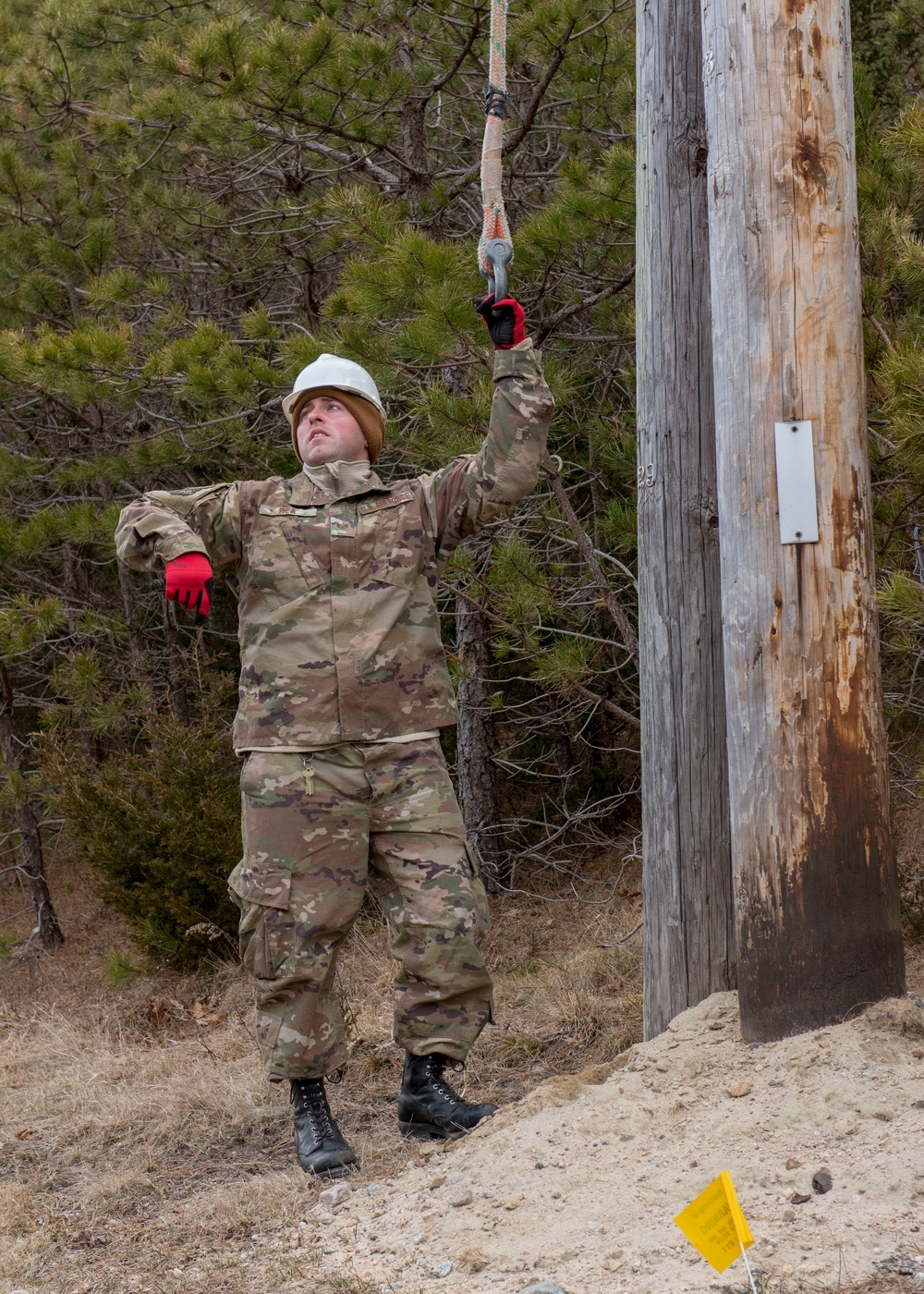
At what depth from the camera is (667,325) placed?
319 cm

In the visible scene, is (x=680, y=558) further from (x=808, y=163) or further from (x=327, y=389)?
(x=327, y=389)

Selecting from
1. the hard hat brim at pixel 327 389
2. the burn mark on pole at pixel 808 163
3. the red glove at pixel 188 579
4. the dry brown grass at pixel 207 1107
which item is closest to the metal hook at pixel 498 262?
the hard hat brim at pixel 327 389

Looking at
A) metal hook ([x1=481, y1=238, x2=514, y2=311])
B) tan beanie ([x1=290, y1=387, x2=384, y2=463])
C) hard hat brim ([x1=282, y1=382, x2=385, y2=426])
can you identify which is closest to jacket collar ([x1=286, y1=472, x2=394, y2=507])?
tan beanie ([x1=290, y1=387, x2=384, y2=463])

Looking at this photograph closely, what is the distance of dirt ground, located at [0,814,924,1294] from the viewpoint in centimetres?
225

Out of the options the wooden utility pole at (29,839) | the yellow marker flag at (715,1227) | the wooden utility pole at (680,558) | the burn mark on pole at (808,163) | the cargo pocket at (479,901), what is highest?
the burn mark on pole at (808,163)

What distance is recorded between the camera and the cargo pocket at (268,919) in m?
3.27

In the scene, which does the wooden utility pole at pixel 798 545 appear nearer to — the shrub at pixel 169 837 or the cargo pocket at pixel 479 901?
the cargo pocket at pixel 479 901

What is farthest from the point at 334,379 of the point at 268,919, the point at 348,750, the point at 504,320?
the point at 268,919

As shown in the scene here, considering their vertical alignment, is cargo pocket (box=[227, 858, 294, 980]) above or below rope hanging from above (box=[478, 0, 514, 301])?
below

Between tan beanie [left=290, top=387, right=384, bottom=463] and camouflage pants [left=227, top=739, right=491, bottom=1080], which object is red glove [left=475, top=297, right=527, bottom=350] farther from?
camouflage pants [left=227, top=739, right=491, bottom=1080]

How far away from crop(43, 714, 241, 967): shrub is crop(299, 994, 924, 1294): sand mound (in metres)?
3.92

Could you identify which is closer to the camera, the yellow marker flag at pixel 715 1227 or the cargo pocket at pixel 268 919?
the yellow marker flag at pixel 715 1227

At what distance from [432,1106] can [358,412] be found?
6.49 feet

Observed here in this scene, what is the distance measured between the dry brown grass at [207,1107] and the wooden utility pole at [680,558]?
88 centimetres
